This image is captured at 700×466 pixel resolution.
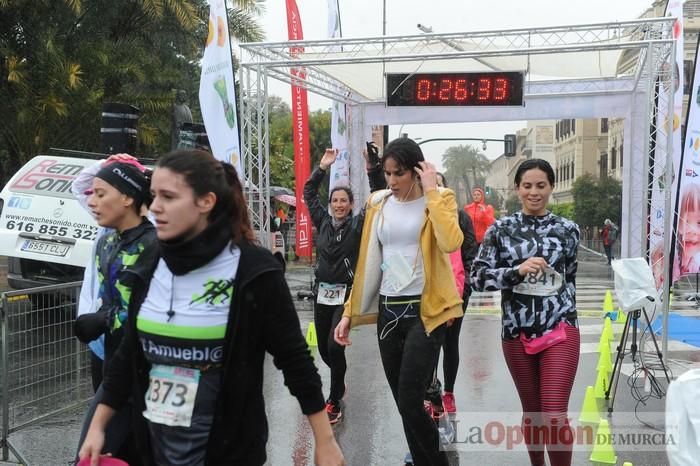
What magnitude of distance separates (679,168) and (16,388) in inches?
305

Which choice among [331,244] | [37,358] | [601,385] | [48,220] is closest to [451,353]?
[331,244]

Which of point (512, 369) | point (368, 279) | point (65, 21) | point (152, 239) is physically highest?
point (65, 21)

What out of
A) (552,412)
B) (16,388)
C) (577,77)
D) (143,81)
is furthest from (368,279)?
(143,81)

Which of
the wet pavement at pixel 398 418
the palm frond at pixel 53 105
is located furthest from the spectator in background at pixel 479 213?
the palm frond at pixel 53 105

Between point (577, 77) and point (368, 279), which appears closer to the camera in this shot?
point (368, 279)

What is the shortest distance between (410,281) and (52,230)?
6169mm

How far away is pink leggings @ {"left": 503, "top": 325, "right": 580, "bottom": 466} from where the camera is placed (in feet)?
14.3

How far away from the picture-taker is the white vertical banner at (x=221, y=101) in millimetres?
9906

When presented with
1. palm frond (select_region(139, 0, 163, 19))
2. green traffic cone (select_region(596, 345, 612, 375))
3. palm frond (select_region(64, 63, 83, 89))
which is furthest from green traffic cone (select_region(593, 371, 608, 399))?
palm frond (select_region(139, 0, 163, 19))

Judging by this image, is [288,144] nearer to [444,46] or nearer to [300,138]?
[300,138]

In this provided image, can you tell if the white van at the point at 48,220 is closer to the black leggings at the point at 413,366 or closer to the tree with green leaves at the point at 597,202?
the black leggings at the point at 413,366

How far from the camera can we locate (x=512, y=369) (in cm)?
461

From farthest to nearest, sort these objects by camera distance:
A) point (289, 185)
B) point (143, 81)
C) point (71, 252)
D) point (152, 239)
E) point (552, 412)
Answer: point (289, 185)
point (143, 81)
point (71, 252)
point (552, 412)
point (152, 239)

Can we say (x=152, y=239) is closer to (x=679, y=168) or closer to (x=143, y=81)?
(x=679, y=168)
